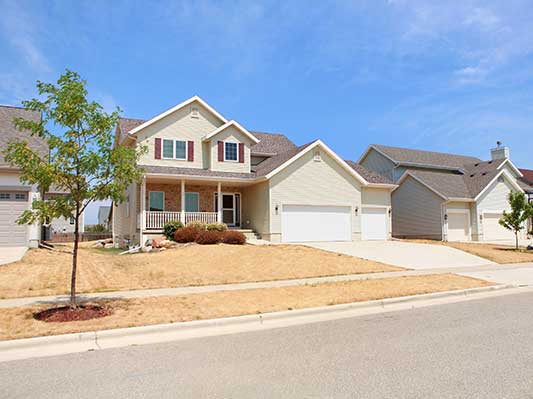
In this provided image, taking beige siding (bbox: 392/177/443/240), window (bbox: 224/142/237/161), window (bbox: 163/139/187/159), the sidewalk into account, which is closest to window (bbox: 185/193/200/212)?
window (bbox: 163/139/187/159)

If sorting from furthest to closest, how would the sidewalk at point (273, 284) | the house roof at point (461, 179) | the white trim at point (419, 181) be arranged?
the house roof at point (461, 179) → the white trim at point (419, 181) → the sidewalk at point (273, 284)

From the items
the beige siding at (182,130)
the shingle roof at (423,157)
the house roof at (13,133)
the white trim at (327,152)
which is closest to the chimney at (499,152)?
the shingle roof at (423,157)

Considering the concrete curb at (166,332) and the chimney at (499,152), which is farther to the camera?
the chimney at (499,152)

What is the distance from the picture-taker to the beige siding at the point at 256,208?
22.3m

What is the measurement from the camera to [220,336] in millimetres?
6852

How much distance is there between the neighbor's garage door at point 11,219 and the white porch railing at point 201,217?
782 cm

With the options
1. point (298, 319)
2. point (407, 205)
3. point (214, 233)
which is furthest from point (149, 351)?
point (407, 205)

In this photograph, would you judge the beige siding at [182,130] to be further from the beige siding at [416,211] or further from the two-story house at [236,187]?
the beige siding at [416,211]

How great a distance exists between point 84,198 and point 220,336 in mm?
4322

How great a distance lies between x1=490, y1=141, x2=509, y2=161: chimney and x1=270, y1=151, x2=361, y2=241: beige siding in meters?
19.9

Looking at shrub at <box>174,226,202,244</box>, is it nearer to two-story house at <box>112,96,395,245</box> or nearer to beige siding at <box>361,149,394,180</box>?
two-story house at <box>112,96,395,245</box>

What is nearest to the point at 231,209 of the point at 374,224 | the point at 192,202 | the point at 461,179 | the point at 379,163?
the point at 192,202

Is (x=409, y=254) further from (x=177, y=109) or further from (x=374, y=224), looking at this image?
(x=177, y=109)

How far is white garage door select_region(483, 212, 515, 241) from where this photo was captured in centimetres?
2953
